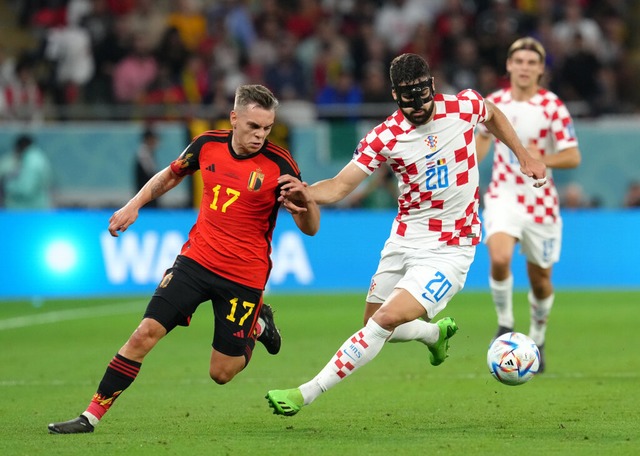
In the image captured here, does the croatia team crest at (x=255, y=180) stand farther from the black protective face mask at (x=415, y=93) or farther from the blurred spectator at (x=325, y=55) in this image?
the blurred spectator at (x=325, y=55)

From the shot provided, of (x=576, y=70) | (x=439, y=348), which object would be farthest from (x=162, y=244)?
(x=439, y=348)

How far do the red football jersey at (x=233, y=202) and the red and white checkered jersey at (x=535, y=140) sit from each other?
322 centimetres

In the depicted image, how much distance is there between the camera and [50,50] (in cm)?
2145

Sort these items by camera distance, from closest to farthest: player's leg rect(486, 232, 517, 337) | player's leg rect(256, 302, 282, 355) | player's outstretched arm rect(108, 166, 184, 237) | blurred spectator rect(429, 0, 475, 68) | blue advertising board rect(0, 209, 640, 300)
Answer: player's outstretched arm rect(108, 166, 184, 237) → player's leg rect(256, 302, 282, 355) → player's leg rect(486, 232, 517, 337) → blue advertising board rect(0, 209, 640, 300) → blurred spectator rect(429, 0, 475, 68)

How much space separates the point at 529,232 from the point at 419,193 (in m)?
2.90

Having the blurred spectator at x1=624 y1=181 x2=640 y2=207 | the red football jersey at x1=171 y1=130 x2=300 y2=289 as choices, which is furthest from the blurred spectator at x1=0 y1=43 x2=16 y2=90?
the red football jersey at x1=171 y1=130 x2=300 y2=289

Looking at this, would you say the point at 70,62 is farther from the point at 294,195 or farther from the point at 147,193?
the point at 294,195

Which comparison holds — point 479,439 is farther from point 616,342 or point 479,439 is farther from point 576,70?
point 576,70

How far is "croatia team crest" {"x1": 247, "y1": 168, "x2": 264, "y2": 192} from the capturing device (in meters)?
7.88

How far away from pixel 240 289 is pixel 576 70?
14.6 meters

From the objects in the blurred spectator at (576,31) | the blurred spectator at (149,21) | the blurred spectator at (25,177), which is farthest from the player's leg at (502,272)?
the blurred spectator at (149,21)

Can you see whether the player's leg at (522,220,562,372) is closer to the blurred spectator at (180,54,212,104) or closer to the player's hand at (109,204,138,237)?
the player's hand at (109,204,138,237)

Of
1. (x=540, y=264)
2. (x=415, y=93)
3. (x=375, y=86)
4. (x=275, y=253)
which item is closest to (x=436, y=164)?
(x=415, y=93)

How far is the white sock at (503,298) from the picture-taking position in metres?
10.7
